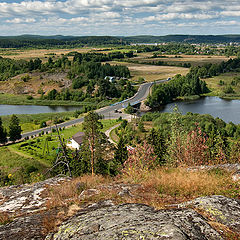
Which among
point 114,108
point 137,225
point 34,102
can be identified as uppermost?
point 137,225

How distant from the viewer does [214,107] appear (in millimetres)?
80875

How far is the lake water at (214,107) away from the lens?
70562mm

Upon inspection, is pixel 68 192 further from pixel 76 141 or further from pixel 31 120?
pixel 31 120

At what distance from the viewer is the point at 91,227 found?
5082 mm

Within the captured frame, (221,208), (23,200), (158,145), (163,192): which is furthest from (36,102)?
(221,208)

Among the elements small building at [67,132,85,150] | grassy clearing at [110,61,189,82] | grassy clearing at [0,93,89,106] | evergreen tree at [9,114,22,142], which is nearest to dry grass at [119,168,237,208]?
small building at [67,132,85,150]

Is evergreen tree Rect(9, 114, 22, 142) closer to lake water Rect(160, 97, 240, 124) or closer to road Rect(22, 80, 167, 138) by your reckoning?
road Rect(22, 80, 167, 138)

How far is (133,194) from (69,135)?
46.7 meters

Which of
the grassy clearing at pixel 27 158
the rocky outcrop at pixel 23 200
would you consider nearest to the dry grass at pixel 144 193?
the rocky outcrop at pixel 23 200

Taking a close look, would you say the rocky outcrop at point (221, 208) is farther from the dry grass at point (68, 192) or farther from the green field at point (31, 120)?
the green field at point (31, 120)

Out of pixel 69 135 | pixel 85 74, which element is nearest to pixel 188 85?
pixel 85 74

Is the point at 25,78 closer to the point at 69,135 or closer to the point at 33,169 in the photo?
the point at 69,135

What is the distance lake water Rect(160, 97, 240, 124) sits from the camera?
7056cm

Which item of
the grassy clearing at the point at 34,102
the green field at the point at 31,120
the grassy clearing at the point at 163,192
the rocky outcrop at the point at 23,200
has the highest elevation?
the grassy clearing at the point at 163,192
